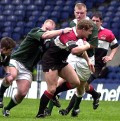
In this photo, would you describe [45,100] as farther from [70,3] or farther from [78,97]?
[70,3]

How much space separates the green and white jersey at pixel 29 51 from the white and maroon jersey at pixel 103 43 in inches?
111

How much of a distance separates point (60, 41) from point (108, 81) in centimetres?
1055

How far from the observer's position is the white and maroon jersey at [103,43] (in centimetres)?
1527

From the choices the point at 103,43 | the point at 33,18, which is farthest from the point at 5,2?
the point at 103,43

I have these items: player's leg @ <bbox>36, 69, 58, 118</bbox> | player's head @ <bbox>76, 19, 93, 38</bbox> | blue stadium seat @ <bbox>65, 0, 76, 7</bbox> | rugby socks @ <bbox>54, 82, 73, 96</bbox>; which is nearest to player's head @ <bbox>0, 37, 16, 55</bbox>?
player's leg @ <bbox>36, 69, 58, 118</bbox>

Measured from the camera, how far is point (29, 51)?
41.5ft

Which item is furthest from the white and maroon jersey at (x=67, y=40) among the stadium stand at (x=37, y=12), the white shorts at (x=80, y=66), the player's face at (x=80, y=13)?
the stadium stand at (x=37, y=12)

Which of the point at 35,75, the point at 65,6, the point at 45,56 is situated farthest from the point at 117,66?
the point at 45,56

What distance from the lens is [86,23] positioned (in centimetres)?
1170

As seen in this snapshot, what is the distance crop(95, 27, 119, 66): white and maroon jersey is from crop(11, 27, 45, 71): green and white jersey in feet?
9.25

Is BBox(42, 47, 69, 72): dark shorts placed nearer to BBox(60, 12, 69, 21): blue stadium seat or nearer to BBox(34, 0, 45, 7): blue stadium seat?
BBox(60, 12, 69, 21): blue stadium seat

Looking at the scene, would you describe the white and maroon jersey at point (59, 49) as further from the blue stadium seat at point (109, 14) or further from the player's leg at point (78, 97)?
the blue stadium seat at point (109, 14)

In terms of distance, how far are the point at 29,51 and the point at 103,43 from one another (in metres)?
3.26

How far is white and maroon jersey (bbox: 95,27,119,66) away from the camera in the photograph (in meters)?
15.3
